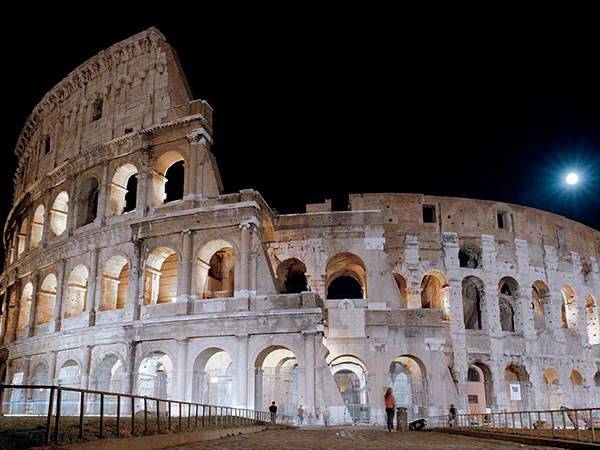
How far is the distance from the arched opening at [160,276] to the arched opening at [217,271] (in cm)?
139

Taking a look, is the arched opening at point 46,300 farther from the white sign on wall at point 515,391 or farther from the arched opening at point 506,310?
the arched opening at point 506,310

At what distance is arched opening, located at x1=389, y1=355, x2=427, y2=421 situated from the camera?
22023 millimetres

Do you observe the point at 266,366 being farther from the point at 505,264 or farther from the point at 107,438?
the point at 107,438

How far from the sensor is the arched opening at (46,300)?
2619 cm

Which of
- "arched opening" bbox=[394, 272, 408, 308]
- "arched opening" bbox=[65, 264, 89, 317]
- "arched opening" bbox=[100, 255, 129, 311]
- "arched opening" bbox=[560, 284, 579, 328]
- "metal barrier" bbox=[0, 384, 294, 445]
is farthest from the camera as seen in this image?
"arched opening" bbox=[560, 284, 579, 328]

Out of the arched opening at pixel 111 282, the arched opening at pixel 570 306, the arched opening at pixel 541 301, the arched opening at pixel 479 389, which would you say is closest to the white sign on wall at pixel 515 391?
the arched opening at pixel 479 389

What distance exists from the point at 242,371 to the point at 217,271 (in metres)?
7.11

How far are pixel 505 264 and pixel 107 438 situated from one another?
Result: 23.5 m

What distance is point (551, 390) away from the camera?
91.4 feet

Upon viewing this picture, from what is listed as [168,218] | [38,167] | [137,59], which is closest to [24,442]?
[168,218]

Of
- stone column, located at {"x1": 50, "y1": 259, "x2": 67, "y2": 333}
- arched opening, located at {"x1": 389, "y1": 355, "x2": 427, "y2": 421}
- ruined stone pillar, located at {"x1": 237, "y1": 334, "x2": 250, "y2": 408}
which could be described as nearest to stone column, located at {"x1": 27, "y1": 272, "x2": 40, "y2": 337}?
stone column, located at {"x1": 50, "y1": 259, "x2": 67, "y2": 333}

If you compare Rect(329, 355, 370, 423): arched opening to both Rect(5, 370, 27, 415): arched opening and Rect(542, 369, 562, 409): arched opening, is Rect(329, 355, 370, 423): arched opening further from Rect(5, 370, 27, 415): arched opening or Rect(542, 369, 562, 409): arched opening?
Rect(5, 370, 27, 415): arched opening

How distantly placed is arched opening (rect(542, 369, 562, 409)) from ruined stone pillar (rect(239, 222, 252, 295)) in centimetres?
1603

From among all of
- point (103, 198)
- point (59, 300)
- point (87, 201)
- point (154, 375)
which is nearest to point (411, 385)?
point (154, 375)
